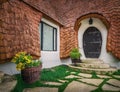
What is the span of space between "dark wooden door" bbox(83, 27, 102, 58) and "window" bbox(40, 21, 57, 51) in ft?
6.84

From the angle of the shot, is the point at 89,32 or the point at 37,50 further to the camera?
the point at 89,32

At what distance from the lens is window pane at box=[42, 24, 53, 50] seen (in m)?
8.82

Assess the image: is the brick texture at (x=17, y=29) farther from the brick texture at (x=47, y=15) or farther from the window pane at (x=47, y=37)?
the window pane at (x=47, y=37)

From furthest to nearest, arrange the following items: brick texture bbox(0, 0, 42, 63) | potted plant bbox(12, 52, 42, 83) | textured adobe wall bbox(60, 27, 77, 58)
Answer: textured adobe wall bbox(60, 27, 77, 58), brick texture bbox(0, 0, 42, 63), potted plant bbox(12, 52, 42, 83)

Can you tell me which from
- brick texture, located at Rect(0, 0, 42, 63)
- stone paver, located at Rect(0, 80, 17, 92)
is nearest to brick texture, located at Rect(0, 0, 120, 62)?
brick texture, located at Rect(0, 0, 42, 63)

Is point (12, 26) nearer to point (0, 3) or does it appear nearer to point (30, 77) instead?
point (0, 3)

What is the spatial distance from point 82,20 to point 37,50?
466 centimetres

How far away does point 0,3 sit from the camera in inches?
209

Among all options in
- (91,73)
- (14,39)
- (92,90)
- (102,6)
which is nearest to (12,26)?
(14,39)

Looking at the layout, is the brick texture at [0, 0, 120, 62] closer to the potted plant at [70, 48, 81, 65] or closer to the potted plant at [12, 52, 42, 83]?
the potted plant at [12, 52, 42, 83]

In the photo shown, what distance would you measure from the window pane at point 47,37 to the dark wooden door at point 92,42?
8.02 ft

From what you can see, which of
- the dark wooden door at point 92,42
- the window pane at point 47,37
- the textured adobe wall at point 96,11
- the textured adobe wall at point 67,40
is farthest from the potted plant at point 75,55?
the dark wooden door at point 92,42

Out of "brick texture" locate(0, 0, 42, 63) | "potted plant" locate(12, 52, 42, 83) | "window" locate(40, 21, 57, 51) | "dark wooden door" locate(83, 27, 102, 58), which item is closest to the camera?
"potted plant" locate(12, 52, 42, 83)

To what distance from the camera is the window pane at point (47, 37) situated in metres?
8.82
